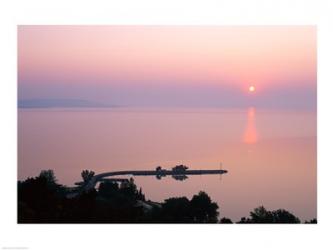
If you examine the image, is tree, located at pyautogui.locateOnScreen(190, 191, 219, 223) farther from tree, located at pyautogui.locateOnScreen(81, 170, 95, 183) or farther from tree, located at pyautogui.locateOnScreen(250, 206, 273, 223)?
→ tree, located at pyautogui.locateOnScreen(81, 170, 95, 183)

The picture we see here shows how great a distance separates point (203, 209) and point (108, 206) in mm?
862

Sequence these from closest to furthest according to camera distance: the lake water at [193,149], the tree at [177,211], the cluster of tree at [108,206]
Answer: the cluster of tree at [108,206] < the tree at [177,211] < the lake water at [193,149]

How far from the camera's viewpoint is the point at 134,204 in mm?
4645

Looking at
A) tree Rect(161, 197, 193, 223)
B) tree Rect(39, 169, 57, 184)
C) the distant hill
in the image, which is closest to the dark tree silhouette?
tree Rect(161, 197, 193, 223)

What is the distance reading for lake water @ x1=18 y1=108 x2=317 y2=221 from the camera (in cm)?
501

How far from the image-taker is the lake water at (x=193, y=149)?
16.4 feet

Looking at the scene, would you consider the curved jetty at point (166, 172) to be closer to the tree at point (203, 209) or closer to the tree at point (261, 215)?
the tree at point (203, 209)

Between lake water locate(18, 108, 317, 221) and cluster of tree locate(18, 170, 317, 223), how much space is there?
0.11 meters

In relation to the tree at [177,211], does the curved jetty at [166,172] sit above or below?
above

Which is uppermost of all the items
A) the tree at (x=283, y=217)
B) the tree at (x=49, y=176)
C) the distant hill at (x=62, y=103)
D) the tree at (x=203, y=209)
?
the distant hill at (x=62, y=103)

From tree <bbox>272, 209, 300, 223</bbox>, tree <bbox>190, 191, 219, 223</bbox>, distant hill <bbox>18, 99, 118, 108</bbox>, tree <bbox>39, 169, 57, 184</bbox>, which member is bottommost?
tree <bbox>272, 209, 300, 223</bbox>

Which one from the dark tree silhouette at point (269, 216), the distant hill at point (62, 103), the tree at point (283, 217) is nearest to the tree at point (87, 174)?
the distant hill at point (62, 103)

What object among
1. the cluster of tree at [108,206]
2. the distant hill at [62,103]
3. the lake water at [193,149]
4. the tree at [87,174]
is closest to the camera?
the cluster of tree at [108,206]
